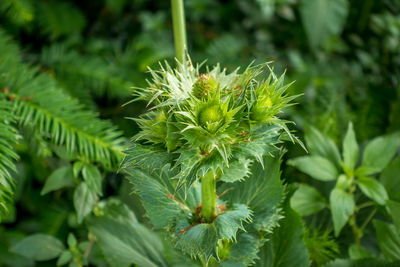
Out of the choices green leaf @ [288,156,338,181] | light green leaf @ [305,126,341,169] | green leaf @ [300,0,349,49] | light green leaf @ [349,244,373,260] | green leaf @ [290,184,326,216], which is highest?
green leaf @ [300,0,349,49]

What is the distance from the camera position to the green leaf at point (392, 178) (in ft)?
1.94

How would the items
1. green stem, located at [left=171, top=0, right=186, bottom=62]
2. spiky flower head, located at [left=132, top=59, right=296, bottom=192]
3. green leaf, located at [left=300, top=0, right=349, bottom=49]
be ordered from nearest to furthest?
spiky flower head, located at [left=132, top=59, right=296, bottom=192], green stem, located at [left=171, top=0, right=186, bottom=62], green leaf, located at [left=300, top=0, right=349, bottom=49]

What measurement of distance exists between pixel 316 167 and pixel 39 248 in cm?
45

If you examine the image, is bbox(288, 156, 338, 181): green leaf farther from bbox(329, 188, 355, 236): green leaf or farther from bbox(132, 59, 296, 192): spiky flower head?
bbox(132, 59, 296, 192): spiky flower head

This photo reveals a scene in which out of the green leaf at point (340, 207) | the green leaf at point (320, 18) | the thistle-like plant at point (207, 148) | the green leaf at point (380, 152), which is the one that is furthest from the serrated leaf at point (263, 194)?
the green leaf at point (320, 18)

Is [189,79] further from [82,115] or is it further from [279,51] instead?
[279,51]

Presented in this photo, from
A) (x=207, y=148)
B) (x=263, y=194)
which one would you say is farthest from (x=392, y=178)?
(x=207, y=148)

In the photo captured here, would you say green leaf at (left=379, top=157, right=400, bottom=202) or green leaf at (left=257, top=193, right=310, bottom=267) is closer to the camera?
green leaf at (left=257, top=193, right=310, bottom=267)

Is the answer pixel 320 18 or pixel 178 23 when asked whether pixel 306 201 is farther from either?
pixel 320 18

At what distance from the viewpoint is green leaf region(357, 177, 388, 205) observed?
1.81 ft

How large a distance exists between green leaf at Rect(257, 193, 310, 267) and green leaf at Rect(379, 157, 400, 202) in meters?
0.21

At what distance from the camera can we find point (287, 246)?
48 cm

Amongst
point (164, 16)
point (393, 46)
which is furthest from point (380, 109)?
point (164, 16)

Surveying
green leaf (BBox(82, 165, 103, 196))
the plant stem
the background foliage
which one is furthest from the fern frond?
the plant stem
